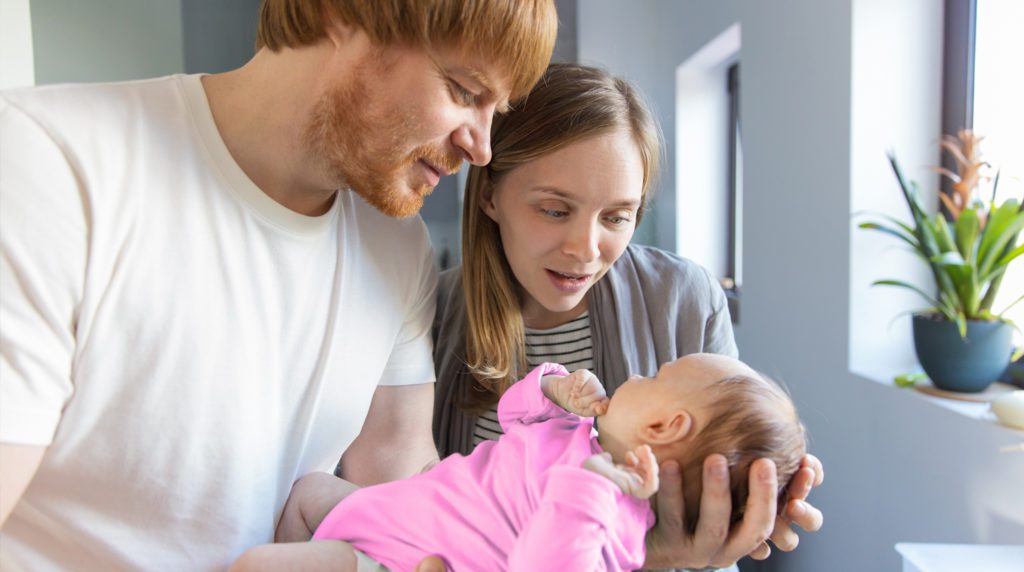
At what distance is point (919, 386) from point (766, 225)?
43.5 inches

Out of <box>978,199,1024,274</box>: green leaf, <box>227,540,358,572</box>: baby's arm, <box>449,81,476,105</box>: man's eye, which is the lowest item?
<box>227,540,358,572</box>: baby's arm

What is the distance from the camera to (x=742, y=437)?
103 centimetres

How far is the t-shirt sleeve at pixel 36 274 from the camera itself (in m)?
0.81

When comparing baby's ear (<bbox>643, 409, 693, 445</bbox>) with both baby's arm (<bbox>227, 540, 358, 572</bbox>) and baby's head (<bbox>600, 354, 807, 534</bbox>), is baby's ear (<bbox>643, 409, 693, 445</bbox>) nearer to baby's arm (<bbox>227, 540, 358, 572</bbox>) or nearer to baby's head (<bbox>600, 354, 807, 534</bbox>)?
baby's head (<bbox>600, 354, 807, 534</bbox>)

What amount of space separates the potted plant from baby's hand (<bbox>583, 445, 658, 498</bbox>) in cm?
169

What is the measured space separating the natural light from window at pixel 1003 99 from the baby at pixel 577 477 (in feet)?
5.73

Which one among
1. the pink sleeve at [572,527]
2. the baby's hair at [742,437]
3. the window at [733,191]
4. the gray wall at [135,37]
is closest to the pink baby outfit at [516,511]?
the pink sleeve at [572,527]

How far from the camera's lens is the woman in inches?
54.1

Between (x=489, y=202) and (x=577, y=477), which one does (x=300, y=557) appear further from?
(x=489, y=202)

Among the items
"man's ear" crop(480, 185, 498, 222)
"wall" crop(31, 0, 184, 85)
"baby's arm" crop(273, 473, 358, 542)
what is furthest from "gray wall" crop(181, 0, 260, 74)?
"baby's arm" crop(273, 473, 358, 542)

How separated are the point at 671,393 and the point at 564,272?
16.1 inches

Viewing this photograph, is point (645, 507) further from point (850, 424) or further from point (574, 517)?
point (850, 424)

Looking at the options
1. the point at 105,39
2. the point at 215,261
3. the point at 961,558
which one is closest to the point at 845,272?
the point at 961,558

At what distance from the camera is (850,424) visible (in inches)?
105
